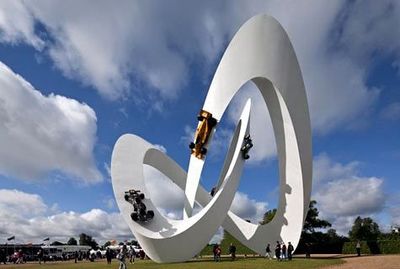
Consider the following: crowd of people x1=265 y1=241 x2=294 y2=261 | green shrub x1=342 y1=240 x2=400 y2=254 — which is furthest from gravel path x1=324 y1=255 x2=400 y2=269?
green shrub x1=342 y1=240 x2=400 y2=254

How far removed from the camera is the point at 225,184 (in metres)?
23.3

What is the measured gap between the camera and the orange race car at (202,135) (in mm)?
25234

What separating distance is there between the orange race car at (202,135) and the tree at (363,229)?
5019cm

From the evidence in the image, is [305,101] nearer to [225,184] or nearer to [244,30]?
[244,30]

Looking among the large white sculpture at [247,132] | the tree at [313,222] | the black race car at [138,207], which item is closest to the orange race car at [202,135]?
the large white sculpture at [247,132]

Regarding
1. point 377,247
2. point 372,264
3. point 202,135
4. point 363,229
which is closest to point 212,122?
point 202,135

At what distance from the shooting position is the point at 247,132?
90.0 ft

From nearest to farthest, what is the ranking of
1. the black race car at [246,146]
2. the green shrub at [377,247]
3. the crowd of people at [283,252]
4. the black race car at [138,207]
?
the black race car at [138,207]
the crowd of people at [283,252]
the black race car at [246,146]
the green shrub at [377,247]

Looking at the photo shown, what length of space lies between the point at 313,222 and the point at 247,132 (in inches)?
1020

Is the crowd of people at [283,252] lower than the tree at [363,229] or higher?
lower

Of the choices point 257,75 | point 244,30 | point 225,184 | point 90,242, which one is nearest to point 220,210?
point 225,184

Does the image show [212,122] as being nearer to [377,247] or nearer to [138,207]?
[138,207]

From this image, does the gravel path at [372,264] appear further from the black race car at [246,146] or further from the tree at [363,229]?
the tree at [363,229]

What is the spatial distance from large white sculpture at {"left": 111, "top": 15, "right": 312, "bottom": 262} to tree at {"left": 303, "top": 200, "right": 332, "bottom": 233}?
75.0ft
